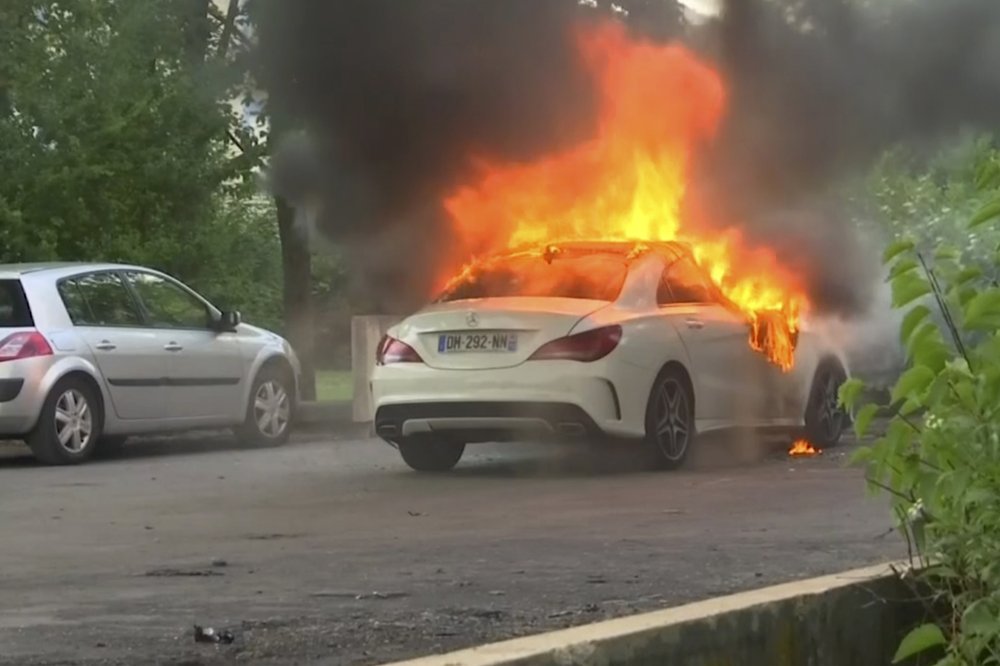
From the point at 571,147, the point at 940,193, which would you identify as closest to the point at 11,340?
the point at 571,147

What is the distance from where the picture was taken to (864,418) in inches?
203

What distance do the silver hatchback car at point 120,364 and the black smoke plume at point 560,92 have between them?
53.8 inches

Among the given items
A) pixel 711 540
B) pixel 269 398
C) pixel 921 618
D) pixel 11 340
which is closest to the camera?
pixel 921 618

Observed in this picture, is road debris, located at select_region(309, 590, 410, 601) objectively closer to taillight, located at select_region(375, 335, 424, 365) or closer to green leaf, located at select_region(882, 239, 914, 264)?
green leaf, located at select_region(882, 239, 914, 264)

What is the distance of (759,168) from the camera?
1494 cm

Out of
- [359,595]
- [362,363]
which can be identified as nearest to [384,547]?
[359,595]

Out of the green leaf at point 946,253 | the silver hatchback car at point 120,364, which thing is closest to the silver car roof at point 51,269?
the silver hatchback car at point 120,364

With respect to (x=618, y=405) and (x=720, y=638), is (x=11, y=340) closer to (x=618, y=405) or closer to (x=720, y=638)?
(x=618, y=405)

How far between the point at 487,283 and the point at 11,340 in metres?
3.47

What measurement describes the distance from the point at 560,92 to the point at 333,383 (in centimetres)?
2223

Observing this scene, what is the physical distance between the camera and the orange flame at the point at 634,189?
13.6 meters

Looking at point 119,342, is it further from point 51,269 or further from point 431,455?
point 431,455

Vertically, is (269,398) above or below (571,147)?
below

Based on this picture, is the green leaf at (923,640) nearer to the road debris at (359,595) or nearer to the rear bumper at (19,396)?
the road debris at (359,595)
